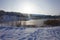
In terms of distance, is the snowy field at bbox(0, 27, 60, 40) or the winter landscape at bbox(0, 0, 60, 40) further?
the winter landscape at bbox(0, 0, 60, 40)

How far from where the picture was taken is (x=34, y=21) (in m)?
2.43

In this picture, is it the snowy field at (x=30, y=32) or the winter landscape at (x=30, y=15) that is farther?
the winter landscape at (x=30, y=15)

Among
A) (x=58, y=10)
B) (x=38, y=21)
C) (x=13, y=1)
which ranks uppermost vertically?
(x=13, y=1)

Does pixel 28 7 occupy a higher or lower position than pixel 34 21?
higher

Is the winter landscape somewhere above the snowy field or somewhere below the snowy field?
above

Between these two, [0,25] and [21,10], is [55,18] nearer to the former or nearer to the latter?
[21,10]

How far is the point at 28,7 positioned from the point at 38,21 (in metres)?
0.35

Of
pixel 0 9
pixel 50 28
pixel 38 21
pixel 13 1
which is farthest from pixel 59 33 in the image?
pixel 0 9

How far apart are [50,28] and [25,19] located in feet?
1.79

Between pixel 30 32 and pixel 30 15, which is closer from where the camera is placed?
pixel 30 32

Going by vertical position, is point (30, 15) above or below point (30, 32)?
above

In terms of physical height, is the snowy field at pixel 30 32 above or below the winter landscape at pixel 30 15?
below

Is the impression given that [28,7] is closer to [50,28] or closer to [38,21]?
[38,21]

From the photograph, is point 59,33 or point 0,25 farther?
point 0,25
